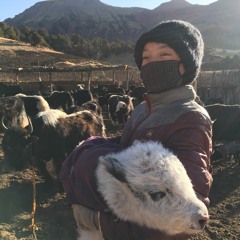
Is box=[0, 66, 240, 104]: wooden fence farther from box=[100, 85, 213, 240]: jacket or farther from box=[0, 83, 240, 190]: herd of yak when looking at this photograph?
box=[100, 85, 213, 240]: jacket

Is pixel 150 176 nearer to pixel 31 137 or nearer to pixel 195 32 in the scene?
pixel 195 32

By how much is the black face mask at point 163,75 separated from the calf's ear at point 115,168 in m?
0.53

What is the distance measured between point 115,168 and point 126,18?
14132 cm

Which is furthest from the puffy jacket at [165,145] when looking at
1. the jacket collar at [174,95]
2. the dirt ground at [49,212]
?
the dirt ground at [49,212]

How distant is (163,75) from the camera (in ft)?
6.66

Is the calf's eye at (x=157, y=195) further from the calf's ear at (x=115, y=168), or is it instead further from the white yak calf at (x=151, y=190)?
the calf's ear at (x=115, y=168)

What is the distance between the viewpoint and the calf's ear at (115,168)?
1.69m

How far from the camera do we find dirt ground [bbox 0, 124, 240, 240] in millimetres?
5871

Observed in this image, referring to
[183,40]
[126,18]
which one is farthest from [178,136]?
[126,18]

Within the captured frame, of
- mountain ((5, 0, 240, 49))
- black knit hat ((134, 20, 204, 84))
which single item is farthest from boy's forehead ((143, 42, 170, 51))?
mountain ((5, 0, 240, 49))

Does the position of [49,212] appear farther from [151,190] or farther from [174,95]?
[151,190]

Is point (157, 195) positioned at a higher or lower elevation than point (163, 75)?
lower

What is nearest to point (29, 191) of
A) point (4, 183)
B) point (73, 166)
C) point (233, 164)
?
point (4, 183)

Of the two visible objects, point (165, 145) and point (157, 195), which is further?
point (165, 145)
